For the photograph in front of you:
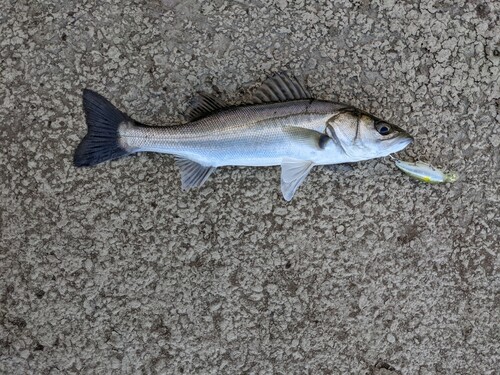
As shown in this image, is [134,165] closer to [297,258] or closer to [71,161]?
[71,161]

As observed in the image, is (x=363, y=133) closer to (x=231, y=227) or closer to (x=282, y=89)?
(x=282, y=89)

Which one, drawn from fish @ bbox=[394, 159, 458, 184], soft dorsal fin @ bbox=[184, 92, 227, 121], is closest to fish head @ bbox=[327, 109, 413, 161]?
fish @ bbox=[394, 159, 458, 184]

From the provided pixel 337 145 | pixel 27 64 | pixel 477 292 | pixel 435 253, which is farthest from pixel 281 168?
pixel 27 64

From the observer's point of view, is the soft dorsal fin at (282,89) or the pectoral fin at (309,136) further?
Answer: the soft dorsal fin at (282,89)

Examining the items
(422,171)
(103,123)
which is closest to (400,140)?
(422,171)

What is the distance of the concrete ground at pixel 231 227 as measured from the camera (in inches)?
110

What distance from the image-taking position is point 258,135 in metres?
2.55

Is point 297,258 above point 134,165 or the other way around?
the other way around

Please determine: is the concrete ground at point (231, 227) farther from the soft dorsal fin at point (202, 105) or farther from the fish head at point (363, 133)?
the fish head at point (363, 133)

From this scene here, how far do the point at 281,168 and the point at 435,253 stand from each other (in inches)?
40.7

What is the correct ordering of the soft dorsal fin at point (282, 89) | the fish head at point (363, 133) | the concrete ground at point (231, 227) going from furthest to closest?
the concrete ground at point (231, 227), the soft dorsal fin at point (282, 89), the fish head at point (363, 133)

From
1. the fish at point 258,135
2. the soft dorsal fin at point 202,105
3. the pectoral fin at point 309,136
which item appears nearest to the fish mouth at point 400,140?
the fish at point 258,135

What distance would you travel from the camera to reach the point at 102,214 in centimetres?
280

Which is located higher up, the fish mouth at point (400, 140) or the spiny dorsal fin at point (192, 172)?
the fish mouth at point (400, 140)
